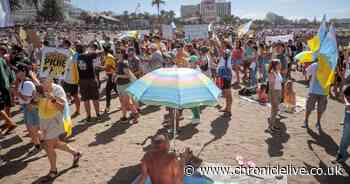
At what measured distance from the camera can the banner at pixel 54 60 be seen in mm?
6953

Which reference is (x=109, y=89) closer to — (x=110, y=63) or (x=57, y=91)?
(x=110, y=63)

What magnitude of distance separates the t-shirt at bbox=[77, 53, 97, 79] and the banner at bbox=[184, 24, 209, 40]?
10.7 m

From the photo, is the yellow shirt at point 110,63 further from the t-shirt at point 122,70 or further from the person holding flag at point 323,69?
the person holding flag at point 323,69

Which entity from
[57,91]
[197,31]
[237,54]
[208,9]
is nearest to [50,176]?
[57,91]

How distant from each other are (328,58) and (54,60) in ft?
18.1

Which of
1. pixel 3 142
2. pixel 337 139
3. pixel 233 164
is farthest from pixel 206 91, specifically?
pixel 3 142

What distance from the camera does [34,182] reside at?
17.0ft

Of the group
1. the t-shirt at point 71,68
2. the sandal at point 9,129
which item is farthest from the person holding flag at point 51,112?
the sandal at point 9,129

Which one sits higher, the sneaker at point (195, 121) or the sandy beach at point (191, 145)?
the sneaker at point (195, 121)

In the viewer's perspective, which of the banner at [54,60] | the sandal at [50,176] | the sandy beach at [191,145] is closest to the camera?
the sandal at [50,176]

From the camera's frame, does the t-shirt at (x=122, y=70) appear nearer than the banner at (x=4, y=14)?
No

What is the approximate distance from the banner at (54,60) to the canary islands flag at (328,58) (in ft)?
17.0

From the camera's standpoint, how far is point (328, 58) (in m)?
6.48

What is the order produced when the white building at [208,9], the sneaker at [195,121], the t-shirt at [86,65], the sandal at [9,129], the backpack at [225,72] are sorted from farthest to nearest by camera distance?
the white building at [208,9], the backpack at [225,72], the sneaker at [195,121], the t-shirt at [86,65], the sandal at [9,129]
